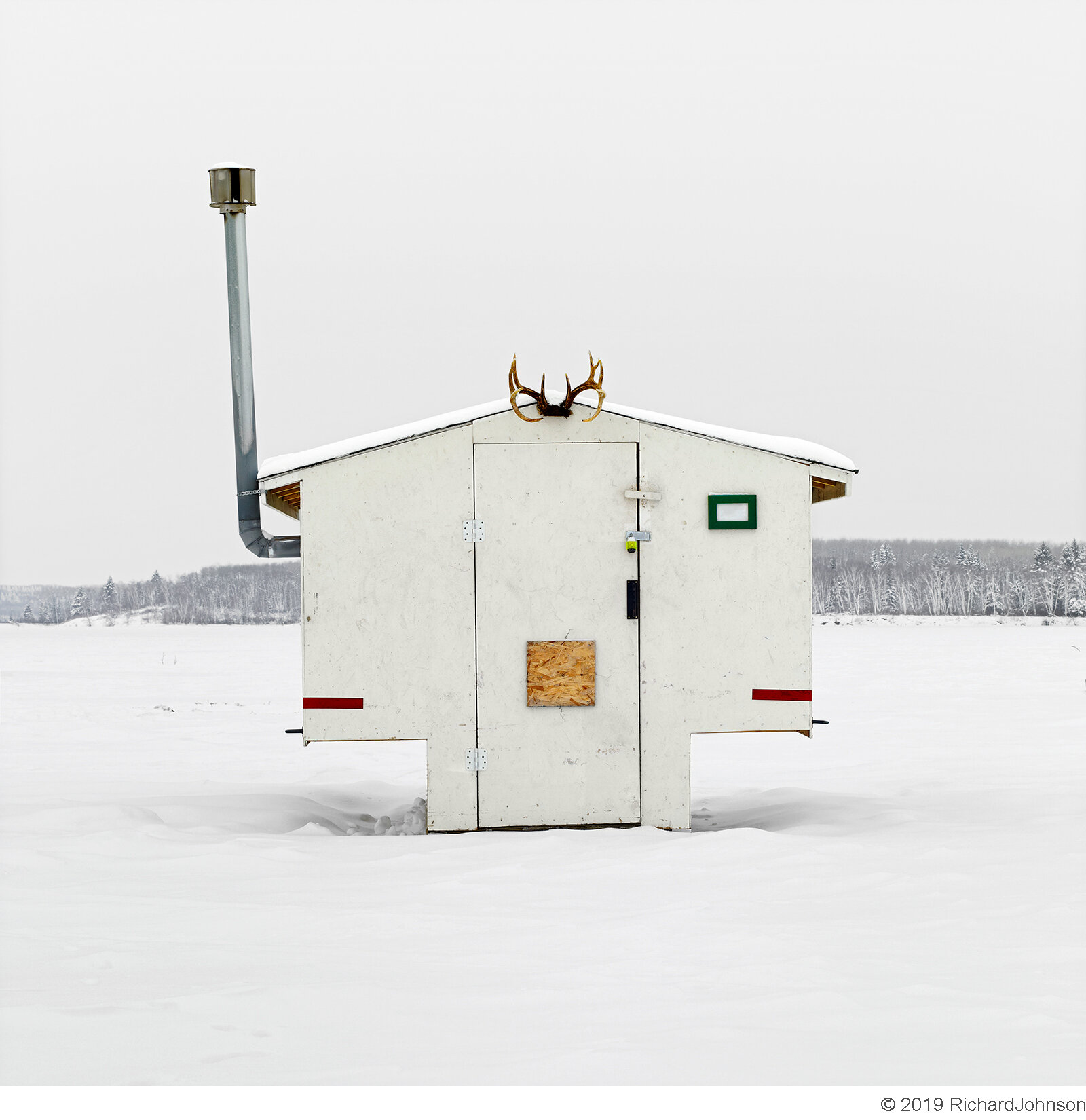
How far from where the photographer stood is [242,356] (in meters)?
7.39

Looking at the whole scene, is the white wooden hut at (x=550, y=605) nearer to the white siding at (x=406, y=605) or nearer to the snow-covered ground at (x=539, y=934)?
the white siding at (x=406, y=605)

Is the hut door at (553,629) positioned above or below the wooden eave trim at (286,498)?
below

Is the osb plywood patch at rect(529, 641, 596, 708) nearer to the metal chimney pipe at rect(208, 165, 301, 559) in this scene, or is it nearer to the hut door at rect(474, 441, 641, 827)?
the hut door at rect(474, 441, 641, 827)

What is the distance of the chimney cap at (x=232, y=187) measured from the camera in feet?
23.8

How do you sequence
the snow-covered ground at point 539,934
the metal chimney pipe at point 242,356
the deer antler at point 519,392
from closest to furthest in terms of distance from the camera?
1. the snow-covered ground at point 539,934
2. the deer antler at point 519,392
3. the metal chimney pipe at point 242,356

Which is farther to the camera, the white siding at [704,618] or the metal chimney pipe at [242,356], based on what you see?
the metal chimney pipe at [242,356]

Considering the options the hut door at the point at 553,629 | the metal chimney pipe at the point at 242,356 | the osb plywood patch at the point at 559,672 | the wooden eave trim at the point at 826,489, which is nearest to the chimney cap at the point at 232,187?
the metal chimney pipe at the point at 242,356

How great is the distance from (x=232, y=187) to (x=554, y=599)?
3550 millimetres

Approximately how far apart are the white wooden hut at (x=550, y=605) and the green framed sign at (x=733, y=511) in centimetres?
1

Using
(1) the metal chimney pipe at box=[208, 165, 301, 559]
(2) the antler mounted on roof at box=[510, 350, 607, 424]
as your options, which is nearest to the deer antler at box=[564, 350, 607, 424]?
(2) the antler mounted on roof at box=[510, 350, 607, 424]

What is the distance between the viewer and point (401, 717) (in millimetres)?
6258

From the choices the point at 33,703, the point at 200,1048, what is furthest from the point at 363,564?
the point at 33,703

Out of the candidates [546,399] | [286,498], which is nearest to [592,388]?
[546,399]

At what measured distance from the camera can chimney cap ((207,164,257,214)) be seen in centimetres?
725
